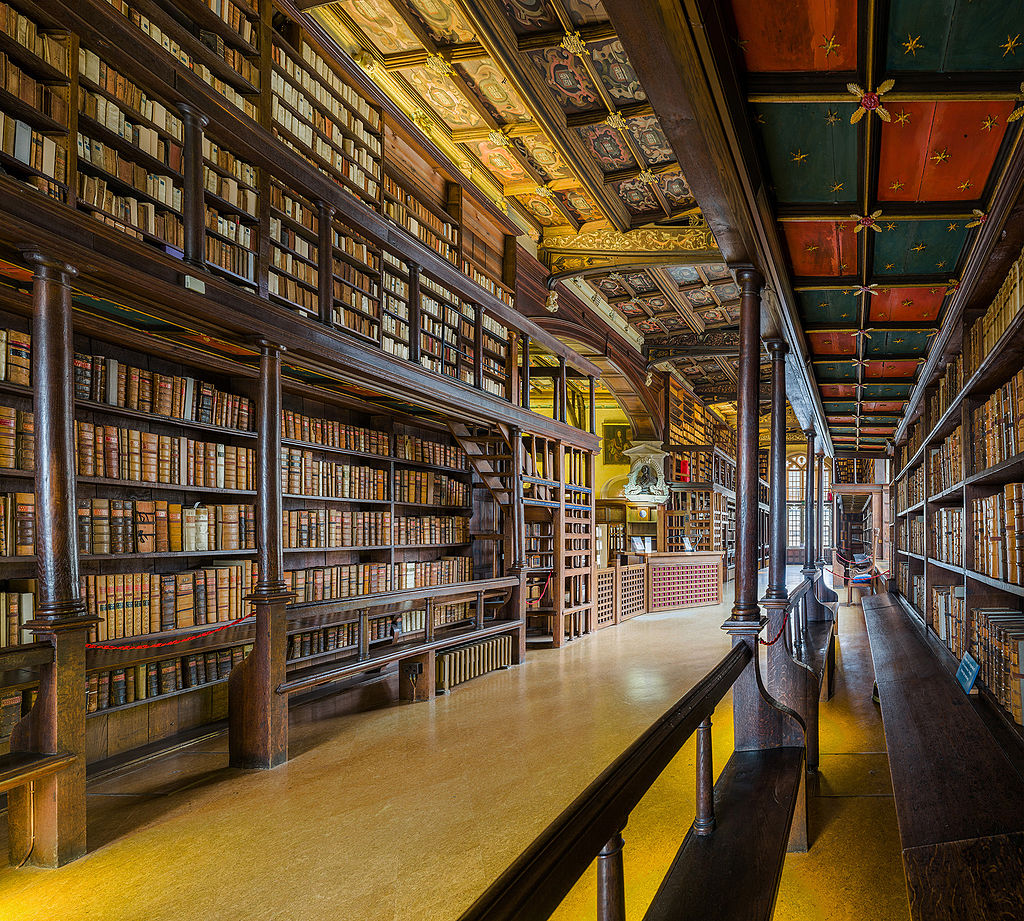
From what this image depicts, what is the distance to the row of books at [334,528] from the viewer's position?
588 centimetres

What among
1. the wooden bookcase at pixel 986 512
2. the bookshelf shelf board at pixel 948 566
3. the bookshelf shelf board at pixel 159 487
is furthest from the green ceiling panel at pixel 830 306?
the bookshelf shelf board at pixel 159 487

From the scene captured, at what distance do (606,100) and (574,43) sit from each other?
0.88 m

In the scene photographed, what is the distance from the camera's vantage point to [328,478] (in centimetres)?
622

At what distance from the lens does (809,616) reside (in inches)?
315

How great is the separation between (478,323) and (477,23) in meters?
2.49

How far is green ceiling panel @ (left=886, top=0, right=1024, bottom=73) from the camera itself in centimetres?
204

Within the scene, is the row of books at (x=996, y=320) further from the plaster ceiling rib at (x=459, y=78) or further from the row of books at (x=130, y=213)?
the plaster ceiling rib at (x=459, y=78)

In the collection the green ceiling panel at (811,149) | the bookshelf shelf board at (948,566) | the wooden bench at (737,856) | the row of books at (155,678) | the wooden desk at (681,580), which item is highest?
the green ceiling panel at (811,149)

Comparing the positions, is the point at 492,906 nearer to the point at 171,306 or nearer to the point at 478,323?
the point at 171,306

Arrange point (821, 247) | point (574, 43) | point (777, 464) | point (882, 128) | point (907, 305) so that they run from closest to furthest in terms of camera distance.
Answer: point (882, 128), point (821, 247), point (907, 305), point (777, 464), point (574, 43)

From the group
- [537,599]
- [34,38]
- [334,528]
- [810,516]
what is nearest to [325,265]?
[34,38]

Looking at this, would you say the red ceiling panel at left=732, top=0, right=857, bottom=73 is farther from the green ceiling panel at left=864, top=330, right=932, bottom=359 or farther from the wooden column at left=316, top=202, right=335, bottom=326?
the green ceiling panel at left=864, top=330, right=932, bottom=359

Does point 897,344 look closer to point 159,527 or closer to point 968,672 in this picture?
point 968,672

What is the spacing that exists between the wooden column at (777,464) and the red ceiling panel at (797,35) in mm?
2674
